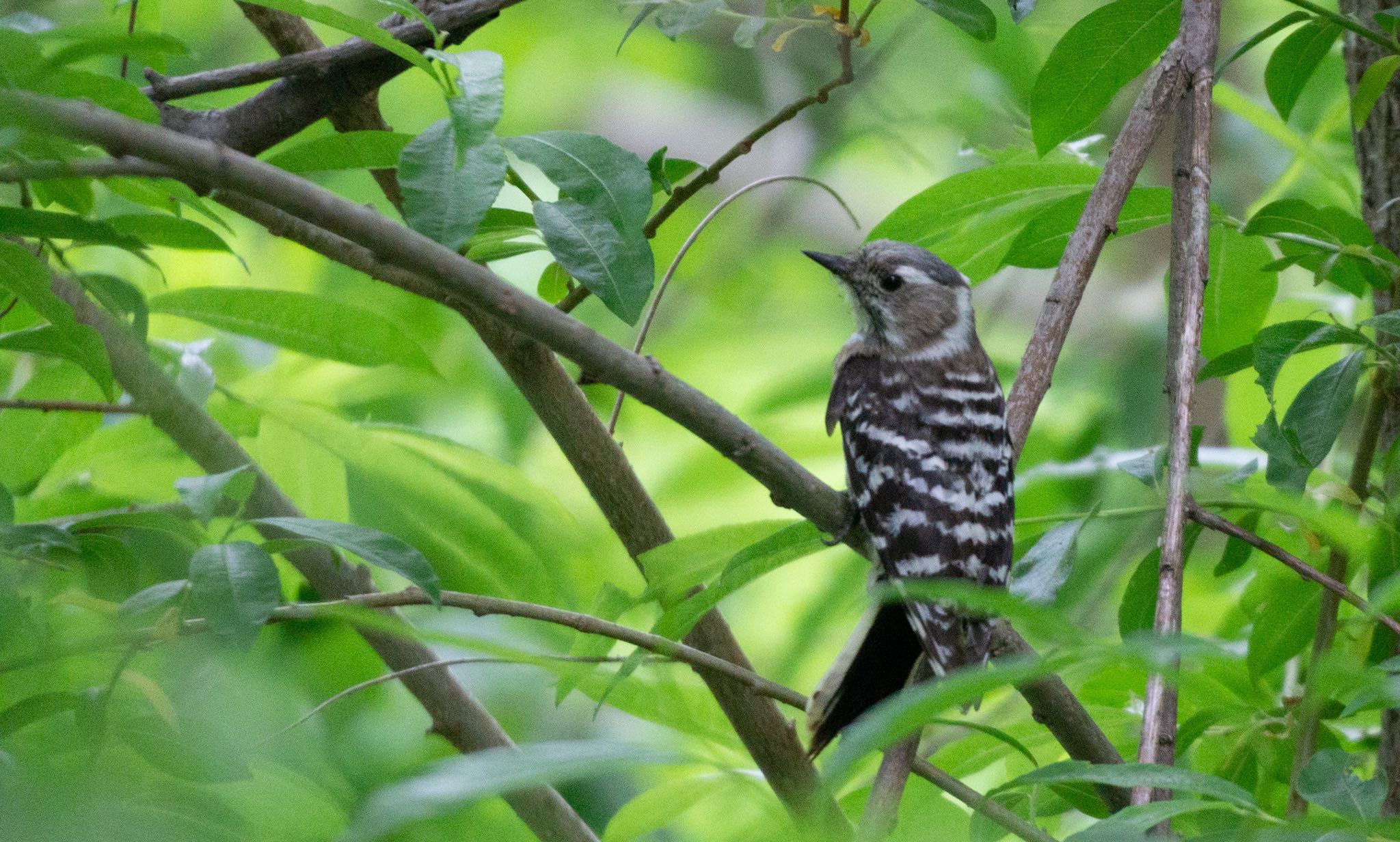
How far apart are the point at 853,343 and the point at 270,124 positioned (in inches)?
44.9

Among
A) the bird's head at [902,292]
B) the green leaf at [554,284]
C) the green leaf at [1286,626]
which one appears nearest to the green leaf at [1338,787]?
the green leaf at [1286,626]

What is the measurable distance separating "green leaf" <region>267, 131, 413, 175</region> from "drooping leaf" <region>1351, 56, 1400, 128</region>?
1074 millimetres

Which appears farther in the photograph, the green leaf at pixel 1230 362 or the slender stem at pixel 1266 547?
the green leaf at pixel 1230 362

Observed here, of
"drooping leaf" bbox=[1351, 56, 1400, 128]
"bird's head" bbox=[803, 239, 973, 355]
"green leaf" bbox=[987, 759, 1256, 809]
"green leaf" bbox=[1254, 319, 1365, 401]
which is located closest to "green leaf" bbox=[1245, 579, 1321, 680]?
"green leaf" bbox=[1254, 319, 1365, 401]

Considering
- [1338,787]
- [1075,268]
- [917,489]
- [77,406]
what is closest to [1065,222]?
[1075,268]

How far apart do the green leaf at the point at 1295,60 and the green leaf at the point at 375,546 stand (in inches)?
45.5

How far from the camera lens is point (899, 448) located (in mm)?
1724

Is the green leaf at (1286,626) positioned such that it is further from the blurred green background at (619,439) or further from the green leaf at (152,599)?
the green leaf at (152,599)

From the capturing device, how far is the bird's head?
2.15 metres

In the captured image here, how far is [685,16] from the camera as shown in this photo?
1.35 meters

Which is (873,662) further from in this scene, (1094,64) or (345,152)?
(345,152)

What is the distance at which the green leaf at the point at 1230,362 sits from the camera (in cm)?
135

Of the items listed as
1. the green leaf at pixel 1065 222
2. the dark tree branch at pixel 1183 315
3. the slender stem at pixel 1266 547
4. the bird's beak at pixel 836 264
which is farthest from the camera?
the bird's beak at pixel 836 264

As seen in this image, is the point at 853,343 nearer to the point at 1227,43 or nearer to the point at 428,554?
the point at 428,554
